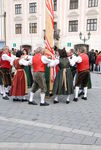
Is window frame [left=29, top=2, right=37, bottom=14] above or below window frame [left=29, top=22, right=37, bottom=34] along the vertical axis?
above

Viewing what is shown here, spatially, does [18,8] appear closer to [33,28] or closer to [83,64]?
[33,28]

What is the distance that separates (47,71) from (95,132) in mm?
3005

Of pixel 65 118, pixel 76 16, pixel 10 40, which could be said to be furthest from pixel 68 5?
pixel 65 118

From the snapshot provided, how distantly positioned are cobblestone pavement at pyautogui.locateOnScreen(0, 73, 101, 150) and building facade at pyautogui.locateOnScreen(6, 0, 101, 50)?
737 inches

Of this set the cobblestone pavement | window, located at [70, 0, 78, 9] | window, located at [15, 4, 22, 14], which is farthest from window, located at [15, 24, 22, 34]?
the cobblestone pavement

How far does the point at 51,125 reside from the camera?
4387 mm

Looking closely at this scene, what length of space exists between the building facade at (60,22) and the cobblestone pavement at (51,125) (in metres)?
18.7

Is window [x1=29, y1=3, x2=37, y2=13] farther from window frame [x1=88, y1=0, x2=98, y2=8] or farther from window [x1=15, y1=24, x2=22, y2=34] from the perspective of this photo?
window frame [x1=88, y1=0, x2=98, y2=8]

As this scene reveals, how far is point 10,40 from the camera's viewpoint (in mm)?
29562

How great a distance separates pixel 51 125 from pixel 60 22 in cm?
2385

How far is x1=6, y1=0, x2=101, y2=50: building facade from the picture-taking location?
2530 centimetres

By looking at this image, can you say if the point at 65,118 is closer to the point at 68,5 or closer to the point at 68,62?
the point at 68,62

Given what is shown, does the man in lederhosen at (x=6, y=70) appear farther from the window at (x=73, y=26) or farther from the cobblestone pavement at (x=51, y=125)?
the window at (x=73, y=26)

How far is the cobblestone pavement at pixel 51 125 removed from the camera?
140 inches
